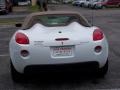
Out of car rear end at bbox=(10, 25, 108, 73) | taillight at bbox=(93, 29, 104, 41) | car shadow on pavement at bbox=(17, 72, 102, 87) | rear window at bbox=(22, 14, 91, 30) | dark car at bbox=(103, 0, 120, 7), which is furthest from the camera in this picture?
dark car at bbox=(103, 0, 120, 7)

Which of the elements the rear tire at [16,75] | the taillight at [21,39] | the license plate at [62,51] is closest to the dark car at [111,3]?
the rear tire at [16,75]

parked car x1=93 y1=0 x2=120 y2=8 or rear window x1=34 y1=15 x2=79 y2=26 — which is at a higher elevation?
rear window x1=34 y1=15 x2=79 y2=26

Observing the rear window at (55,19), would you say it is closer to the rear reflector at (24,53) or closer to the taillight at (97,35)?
the taillight at (97,35)

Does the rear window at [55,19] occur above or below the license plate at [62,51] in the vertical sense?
above

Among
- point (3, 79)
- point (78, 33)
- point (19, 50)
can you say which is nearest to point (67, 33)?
point (78, 33)

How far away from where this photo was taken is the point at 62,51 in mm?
7578

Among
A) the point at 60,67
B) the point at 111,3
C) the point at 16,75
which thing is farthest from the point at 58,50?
the point at 111,3

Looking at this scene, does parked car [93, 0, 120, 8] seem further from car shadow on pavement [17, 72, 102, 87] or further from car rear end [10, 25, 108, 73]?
car rear end [10, 25, 108, 73]

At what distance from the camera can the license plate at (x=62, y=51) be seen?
24.8 feet

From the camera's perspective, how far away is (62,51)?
7.58 m

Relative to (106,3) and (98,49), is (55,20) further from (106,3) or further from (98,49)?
(106,3)


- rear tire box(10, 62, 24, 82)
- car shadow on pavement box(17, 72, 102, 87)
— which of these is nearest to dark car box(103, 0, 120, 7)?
car shadow on pavement box(17, 72, 102, 87)

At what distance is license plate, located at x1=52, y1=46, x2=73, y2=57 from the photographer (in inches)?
297

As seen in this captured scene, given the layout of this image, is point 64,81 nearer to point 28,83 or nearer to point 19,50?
point 28,83
